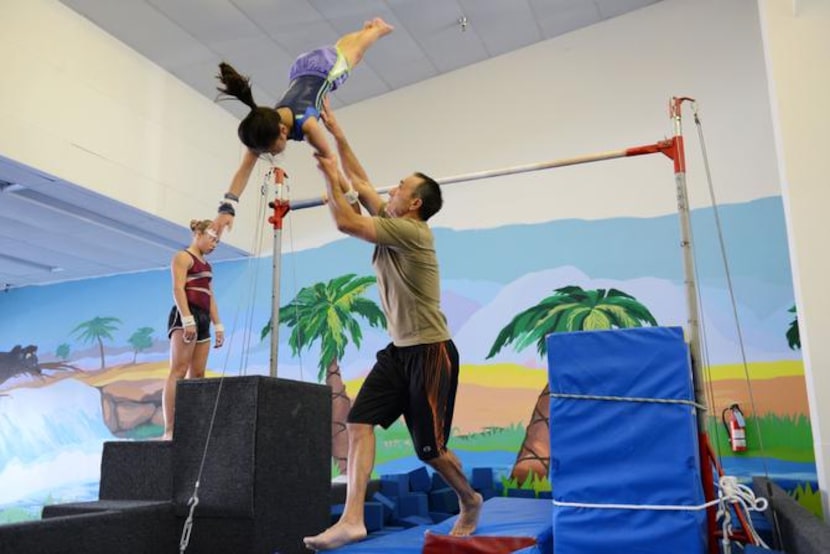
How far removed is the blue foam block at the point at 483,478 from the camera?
561 cm

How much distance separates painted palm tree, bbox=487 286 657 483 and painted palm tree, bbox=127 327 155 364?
422 cm

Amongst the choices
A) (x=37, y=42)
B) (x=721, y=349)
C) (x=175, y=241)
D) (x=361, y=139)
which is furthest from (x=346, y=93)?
(x=721, y=349)

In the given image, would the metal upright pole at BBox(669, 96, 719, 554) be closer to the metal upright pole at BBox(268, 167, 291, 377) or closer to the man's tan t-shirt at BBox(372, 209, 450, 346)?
the man's tan t-shirt at BBox(372, 209, 450, 346)

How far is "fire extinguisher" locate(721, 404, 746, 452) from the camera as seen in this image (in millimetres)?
4961

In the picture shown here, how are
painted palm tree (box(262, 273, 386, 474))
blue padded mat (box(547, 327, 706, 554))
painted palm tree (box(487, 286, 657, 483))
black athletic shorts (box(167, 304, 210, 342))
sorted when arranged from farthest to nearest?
painted palm tree (box(262, 273, 386, 474)) → painted palm tree (box(487, 286, 657, 483)) → black athletic shorts (box(167, 304, 210, 342)) → blue padded mat (box(547, 327, 706, 554))

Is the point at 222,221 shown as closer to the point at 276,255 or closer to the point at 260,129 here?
the point at 260,129

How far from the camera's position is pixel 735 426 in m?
4.99

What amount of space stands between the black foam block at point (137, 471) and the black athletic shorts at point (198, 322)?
4.28 feet

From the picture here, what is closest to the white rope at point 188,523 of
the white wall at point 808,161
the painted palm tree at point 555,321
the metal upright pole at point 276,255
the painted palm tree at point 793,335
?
the metal upright pole at point 276,255

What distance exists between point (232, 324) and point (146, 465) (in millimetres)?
4133

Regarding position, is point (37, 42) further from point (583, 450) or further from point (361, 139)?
point (583, 450)

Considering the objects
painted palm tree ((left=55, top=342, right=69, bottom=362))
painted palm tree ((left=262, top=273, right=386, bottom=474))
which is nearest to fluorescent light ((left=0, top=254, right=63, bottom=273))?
painted palm tree ((left=55, top=342, right=69, bottom=362))

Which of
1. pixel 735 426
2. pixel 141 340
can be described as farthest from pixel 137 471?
pixel 141 340

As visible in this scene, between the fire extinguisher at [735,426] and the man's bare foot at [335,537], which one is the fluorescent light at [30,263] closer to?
the man's bare foot at [335,537]
